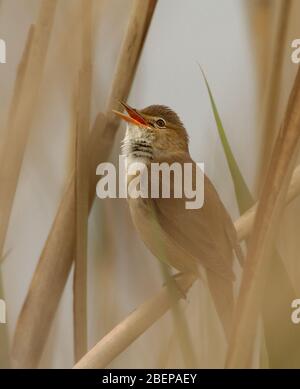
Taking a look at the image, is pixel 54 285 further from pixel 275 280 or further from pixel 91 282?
pixel 275 280

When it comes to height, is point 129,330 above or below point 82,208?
below

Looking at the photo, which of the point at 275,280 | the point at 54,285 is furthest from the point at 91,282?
the point at 275,280

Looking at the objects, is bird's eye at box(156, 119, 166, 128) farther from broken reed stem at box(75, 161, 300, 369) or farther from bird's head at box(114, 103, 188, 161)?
broken reed stem at box(75, 161, 300, 369)

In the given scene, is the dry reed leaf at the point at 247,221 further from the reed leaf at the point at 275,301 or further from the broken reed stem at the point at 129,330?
the reed leaf at the point at 275,301

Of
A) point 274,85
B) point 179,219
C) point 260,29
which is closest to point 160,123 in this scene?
point 179,219

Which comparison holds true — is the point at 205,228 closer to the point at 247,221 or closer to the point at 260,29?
the point at 247,221

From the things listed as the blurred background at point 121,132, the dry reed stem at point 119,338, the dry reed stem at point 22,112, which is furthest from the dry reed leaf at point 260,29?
the dry reed stem at point 119,338
